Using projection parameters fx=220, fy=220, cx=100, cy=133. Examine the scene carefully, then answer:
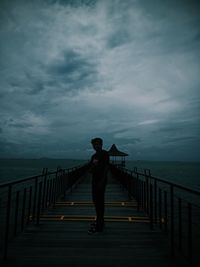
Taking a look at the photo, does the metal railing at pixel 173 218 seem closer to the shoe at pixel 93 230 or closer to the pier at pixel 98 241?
the pier at pixel 98 241

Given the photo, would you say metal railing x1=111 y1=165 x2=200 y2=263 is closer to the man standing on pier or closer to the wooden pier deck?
the wooden pier deck

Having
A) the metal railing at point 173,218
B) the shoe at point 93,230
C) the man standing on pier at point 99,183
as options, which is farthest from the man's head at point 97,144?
the shoe at point 93,230

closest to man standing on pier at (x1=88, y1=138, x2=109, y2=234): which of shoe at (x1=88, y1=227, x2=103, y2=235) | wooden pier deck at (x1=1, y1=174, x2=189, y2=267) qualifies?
shoe at (x1=88, y1=227, x2=103, y2=235)

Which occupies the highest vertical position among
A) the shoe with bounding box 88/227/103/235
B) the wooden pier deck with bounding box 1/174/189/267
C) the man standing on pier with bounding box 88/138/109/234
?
the man standing on pier with bounding box 88/138/109/234

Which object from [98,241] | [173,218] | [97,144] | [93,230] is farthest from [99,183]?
[173,218]

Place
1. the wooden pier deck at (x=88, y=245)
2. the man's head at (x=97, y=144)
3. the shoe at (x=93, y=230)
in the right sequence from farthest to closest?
the man's head at (x=97, y=144)
the shoe at (x=93, y=230)
the wooden pier deck at (x=88, y=245)

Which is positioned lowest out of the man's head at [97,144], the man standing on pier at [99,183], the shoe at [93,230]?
the shoe at [93,230]

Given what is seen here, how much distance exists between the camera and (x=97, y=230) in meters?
4.34

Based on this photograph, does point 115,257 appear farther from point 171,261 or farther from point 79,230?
point 79,230

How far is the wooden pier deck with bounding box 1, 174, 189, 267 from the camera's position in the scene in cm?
315

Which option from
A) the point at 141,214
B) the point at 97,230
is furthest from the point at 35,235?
the point at 141,214

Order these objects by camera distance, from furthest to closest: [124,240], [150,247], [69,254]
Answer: [124,240] → [150,247] → [69,254]

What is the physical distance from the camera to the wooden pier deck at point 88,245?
3.15 m

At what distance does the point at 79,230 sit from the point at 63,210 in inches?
78.6
